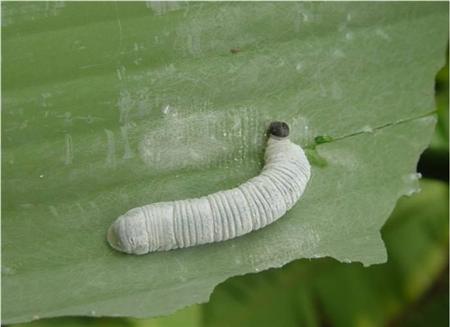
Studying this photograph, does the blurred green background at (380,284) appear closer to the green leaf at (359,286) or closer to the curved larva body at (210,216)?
the green leaf at (359,286)

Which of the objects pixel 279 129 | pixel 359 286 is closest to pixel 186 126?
pixel 279 129

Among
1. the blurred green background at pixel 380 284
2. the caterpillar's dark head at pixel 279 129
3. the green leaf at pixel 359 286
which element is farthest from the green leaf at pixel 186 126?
the green leaf at pixel 359 286

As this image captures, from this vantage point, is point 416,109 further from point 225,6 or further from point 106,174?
point 106,174

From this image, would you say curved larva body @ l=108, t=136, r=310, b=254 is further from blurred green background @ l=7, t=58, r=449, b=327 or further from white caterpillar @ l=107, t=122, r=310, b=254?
blurred green background @ l=7, t=58, r=449, b=327

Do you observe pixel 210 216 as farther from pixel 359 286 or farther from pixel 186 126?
pixel 359 286

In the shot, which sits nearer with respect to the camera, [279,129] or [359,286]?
[279,129]

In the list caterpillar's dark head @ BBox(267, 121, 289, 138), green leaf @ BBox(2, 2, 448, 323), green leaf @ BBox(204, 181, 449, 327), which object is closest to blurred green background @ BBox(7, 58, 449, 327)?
green leaf @ BBox(204, 181, 449, 327)

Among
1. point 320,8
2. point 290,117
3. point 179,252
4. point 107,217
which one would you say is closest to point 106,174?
point 107,217
